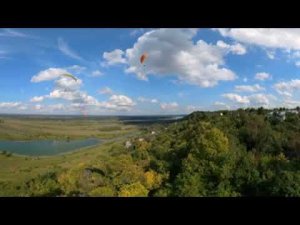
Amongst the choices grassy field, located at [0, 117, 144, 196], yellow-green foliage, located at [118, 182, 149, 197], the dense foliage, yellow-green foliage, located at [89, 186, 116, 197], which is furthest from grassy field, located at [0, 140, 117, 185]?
yellow-green foliage, located at [118, 182, 149, 197]

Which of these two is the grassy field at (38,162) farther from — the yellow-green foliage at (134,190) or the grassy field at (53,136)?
the yellow-green foliage at (134,190)

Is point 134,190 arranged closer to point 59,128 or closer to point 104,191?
point 104,191

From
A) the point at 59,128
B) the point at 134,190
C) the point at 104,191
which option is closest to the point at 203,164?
the point at 134,190

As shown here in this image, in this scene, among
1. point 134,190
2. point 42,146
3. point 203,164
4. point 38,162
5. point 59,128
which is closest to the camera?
point 59,128
